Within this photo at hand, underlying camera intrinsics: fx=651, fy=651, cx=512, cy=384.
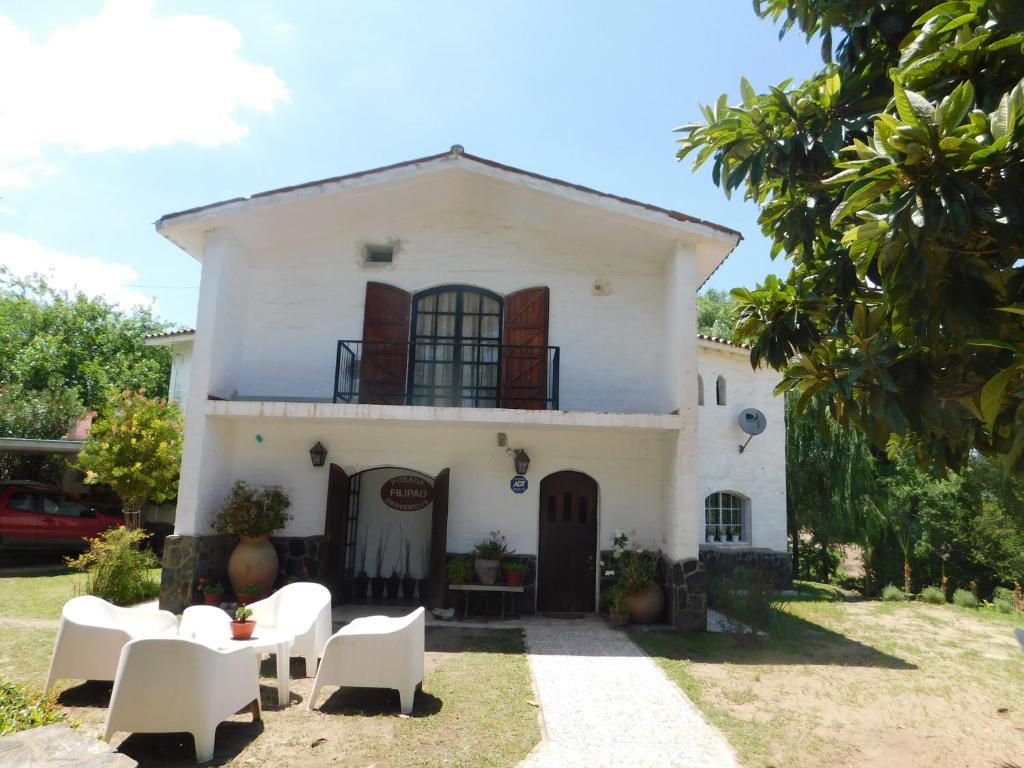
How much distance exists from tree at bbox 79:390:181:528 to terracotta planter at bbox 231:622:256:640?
6421 millimetres

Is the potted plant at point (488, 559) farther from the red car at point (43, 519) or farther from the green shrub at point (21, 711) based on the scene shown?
the red car at point (43, 519)

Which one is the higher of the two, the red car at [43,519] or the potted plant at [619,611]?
the red car at [43,519]

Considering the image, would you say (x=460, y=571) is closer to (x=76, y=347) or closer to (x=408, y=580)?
(x=408, y=580)

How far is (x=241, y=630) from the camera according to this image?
5.85 meters

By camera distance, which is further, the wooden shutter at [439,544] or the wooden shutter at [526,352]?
the wooden shutter at [526,352]

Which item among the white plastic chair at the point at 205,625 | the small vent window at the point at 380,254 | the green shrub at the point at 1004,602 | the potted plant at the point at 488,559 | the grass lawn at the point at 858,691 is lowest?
the green shrub at the point at 1004,602

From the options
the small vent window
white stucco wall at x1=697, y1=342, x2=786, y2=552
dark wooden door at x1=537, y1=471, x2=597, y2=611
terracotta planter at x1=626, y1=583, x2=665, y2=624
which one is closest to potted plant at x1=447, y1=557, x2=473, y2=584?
dark wooden door at x1=537, y1=471, x2=597, y2=611

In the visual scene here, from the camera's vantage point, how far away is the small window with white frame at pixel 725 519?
44.5 ft

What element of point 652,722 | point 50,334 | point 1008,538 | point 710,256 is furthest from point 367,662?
point 50,334

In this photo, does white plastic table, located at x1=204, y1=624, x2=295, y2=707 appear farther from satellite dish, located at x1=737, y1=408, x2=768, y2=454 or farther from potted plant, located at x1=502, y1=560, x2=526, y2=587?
satellite dish, located at x1=737, y1=408, x2=768, y2=454

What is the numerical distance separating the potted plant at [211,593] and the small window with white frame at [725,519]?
923 centimetres

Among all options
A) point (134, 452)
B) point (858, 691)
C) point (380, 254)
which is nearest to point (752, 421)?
point (858, 691)

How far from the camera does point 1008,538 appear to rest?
50.8 feet

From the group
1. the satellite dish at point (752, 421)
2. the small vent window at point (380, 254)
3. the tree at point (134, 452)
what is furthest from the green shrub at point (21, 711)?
the satellite dish at point (752, 421)
